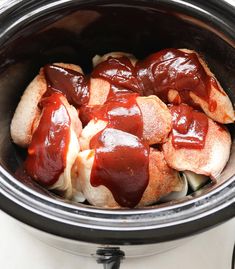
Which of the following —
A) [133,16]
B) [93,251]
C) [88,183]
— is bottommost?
[93,251]

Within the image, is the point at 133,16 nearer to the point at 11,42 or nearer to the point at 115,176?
the point at 11,42

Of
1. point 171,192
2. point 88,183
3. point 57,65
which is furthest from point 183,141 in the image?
point 57,65

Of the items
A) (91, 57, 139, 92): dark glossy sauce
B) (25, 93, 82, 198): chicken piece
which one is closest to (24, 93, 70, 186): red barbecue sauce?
(25, 93, 82, 198): chicken piece

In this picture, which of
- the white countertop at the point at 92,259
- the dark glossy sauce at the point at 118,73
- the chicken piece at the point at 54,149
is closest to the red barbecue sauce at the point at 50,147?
the chicken piece at the point at 54,149

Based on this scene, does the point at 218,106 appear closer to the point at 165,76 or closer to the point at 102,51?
the point at 165,76

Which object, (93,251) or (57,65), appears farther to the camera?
(57,65)

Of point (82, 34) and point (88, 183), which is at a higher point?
point (82, 34)

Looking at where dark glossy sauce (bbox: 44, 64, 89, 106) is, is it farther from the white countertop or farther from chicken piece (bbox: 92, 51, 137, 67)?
the white countertop

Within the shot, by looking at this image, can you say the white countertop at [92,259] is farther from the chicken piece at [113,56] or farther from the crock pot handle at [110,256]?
the chicken piece at [113,56]
